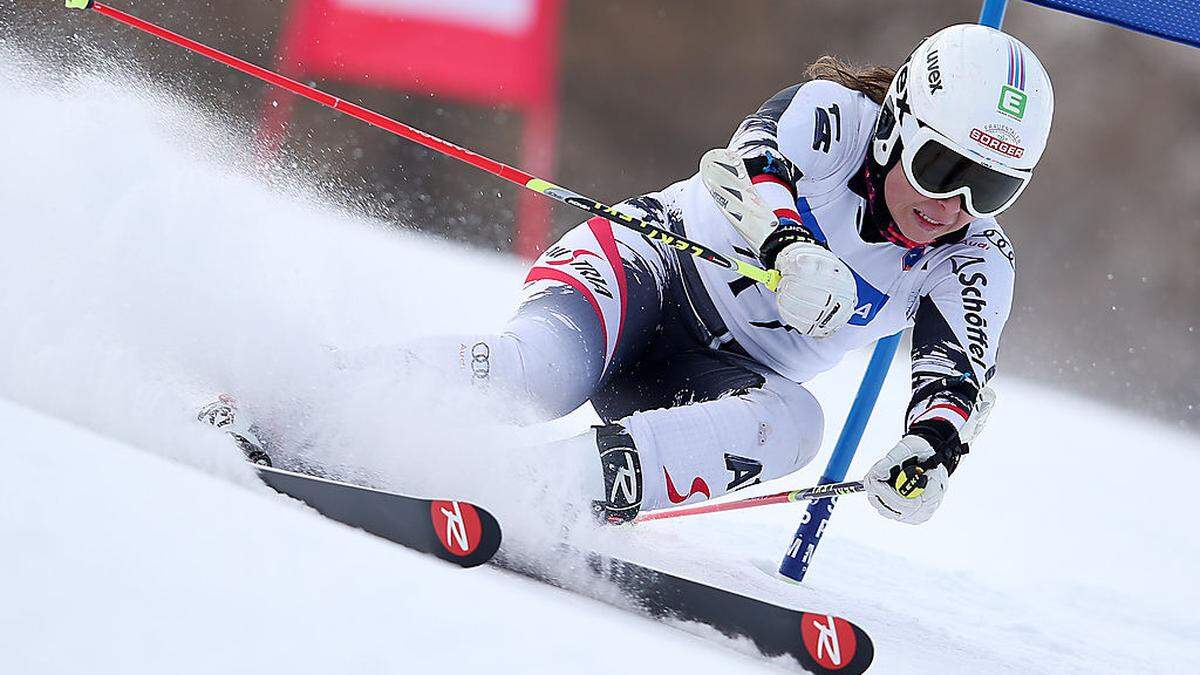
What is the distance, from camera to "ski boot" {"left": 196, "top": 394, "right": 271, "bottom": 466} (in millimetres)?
1500

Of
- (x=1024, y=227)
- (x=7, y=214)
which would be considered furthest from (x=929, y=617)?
(x=1024, y=227)

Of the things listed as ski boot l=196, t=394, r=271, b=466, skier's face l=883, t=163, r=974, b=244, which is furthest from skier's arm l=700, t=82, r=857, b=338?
ski boot l=196, t=394, r=271, b=466

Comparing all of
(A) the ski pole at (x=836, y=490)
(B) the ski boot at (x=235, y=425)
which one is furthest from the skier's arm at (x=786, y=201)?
(B) the ski boot at (x=235, y=425)

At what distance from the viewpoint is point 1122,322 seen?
639 centimetres

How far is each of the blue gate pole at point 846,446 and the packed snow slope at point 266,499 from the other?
7 centimetres

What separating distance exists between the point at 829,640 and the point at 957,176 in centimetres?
71

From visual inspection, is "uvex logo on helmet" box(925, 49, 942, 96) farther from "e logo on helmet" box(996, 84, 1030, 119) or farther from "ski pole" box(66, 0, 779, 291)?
"ski pole" box(66, 0, 779, 291)

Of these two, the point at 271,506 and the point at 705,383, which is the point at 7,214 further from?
the point at 705,383

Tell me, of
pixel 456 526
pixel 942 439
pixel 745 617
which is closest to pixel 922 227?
pixel 942 439

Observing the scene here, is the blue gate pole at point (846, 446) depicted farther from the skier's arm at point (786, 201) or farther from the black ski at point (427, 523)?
the black ski at point (427, 523)

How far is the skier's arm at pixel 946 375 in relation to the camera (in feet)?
5.58

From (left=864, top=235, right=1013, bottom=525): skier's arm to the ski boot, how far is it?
2.73 ft

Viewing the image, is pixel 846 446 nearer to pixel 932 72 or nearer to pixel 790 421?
pixel 790 421

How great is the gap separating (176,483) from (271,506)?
9cm
